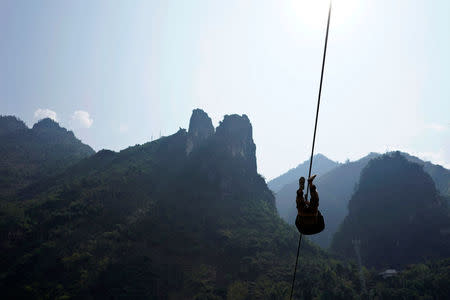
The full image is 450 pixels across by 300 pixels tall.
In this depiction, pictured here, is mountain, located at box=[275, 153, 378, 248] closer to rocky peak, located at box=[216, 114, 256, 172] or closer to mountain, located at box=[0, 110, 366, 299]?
mountain, located at box=[0, 110, 366, 299]

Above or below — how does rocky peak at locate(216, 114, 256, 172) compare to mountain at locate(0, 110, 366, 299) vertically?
above

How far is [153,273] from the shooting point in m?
44.5

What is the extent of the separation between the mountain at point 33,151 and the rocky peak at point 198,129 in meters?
52.3

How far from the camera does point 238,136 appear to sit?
96.8 meters

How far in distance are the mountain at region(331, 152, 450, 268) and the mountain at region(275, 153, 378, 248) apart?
78.4ft

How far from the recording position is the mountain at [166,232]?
40312mm

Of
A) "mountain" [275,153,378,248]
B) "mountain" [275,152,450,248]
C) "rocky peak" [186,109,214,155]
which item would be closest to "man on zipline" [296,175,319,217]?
"rocky peak" [186,109,214,155]

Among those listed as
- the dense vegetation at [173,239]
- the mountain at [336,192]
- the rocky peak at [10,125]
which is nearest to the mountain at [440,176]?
the mountain at [336,192]

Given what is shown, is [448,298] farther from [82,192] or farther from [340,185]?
[340,185]

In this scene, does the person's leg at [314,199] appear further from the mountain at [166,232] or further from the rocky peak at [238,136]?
the rocky peak at [238,136]

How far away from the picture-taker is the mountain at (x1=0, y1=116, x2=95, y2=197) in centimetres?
8981

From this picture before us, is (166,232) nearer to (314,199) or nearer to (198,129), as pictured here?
(198,129)

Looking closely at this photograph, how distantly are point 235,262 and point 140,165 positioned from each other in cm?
5137

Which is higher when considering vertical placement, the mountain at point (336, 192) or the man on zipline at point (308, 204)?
the mountain at point (336, 192)
